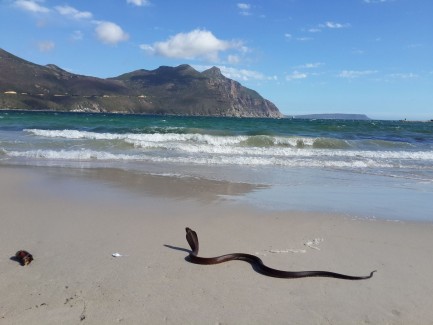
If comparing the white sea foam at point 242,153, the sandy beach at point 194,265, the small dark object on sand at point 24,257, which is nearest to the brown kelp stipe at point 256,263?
the sandy beach at point 194,265

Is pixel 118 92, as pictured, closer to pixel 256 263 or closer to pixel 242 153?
pixel 242 153

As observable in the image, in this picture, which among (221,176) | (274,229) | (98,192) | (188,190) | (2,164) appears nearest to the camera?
(274,229)

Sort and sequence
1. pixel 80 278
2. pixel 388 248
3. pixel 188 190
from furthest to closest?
pixel 188 190 → pixel 388 248 → pixel 80 278

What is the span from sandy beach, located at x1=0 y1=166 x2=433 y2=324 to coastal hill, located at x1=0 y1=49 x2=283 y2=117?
280 ft

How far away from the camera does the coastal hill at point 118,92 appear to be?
93.2 metres

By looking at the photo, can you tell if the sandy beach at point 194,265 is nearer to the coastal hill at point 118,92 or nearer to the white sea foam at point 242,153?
the white sea foam at point 242,153

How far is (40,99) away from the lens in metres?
90.1

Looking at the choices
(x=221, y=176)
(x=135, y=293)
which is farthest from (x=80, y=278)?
(x=221, y=176)

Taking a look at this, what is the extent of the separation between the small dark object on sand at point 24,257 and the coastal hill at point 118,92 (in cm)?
8663

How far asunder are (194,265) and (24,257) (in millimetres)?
1414

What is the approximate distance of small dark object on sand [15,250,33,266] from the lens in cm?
352

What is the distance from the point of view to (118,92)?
390ft

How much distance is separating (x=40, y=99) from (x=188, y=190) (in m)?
91.5

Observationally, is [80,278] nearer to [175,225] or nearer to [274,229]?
[175,225]
